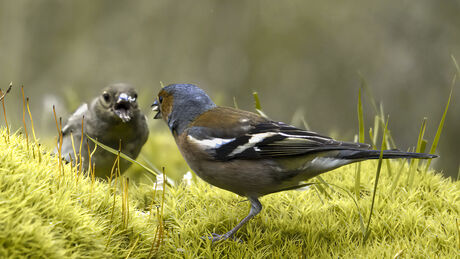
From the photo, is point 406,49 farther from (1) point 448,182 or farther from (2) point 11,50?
(2) point 11,50

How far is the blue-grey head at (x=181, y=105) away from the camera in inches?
133

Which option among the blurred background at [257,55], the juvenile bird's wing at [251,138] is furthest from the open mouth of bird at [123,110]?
the blurred background at [257,55]

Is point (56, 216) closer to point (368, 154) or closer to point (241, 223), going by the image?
point (241, 223)

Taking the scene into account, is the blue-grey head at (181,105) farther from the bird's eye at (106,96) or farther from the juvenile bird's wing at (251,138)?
the bird's eye at (106,96)

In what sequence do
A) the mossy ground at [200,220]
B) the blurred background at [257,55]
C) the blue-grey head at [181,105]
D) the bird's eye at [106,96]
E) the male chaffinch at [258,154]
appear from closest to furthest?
1. the mossy ground at [200,220]
2. the male chaffinch at [258,154]
3. the blue-grey head at [181,105]
4. the bird's eye at [106,96]
5. the blurred background at [257,55]

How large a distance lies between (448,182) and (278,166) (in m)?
1.75

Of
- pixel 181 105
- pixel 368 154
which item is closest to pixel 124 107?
pixel 181 105

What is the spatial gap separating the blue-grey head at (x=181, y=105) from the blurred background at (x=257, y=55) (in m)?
2.11

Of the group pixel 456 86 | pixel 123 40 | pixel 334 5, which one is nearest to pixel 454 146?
pixel 456 86

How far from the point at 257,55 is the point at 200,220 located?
5.39m

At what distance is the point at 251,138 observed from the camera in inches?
119

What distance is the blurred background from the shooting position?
645cm

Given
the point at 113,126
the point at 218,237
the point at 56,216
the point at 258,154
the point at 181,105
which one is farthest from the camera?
the point at 113,126

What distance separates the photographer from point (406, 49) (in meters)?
6.62
